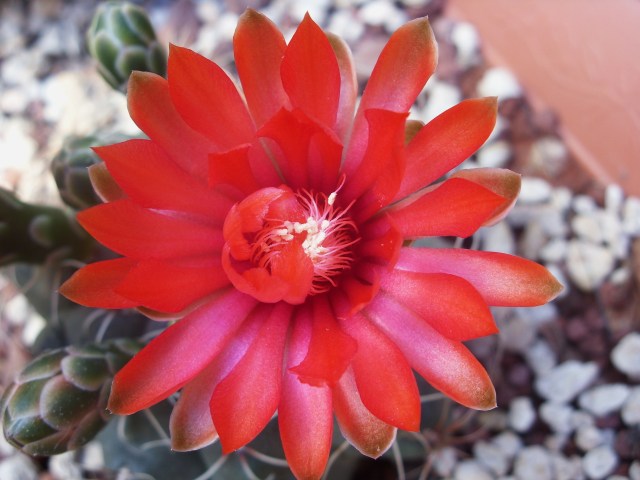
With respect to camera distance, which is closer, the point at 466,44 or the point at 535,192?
the point at 535,192

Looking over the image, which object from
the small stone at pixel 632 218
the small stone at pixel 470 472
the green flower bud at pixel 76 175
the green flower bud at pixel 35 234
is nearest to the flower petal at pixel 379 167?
the green flower bud at pixel 76 175

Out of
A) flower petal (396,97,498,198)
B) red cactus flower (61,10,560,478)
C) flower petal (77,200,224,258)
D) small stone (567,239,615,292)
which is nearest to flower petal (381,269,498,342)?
red cactus flower (61,10,560,478)

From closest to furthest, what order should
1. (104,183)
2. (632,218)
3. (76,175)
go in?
(104,183) < (76,175) < (632,218)

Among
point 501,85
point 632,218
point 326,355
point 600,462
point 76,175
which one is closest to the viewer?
point 326,355

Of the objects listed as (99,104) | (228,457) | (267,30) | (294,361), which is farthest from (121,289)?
Result: (99,104)

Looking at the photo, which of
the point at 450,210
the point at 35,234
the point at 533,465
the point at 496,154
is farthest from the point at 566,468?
the point at 35,234

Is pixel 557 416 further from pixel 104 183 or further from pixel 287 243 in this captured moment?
pixel 104 183

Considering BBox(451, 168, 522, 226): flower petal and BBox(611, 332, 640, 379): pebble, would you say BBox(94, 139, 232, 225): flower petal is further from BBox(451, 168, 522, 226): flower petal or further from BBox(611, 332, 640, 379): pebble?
BBox(611, 332, 640, 379): pebble
